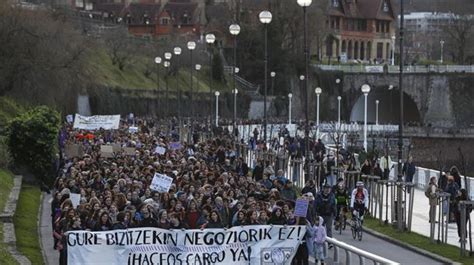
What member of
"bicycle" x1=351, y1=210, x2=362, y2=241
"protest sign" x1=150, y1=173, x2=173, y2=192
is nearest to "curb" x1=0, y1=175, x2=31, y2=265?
"protest sign" x1=150, y1=173, x2=173, y2=192

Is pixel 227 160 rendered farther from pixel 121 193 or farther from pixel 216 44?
pixel 216 44

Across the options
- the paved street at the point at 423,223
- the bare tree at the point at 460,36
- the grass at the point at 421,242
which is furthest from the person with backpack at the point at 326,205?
the bare tree at the point at 460,36

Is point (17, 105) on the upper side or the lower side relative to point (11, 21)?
lower

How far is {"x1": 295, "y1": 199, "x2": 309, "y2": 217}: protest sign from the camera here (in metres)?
24.5

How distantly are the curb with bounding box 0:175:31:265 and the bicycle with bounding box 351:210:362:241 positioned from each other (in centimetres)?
858

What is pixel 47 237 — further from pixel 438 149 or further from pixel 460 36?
pixel 460 36

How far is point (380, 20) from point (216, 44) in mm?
31154

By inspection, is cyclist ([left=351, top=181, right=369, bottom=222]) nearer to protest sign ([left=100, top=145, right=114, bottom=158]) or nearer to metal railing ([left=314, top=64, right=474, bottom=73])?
protest sign ([left=100, top=145, right=114, bottom=158])

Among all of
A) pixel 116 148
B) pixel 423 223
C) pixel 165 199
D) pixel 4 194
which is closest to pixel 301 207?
pixel 165 199

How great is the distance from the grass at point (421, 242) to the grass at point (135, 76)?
2655 inches

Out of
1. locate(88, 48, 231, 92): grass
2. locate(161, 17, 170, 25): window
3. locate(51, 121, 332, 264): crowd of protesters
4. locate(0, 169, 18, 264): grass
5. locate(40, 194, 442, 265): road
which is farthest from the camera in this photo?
locate(161, 17, 170, 25): window

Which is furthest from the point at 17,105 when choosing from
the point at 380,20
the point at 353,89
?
the point at 380,20

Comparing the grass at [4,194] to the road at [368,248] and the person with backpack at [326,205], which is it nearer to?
the road at [368,248]

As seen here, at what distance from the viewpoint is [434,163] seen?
106062mm
